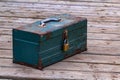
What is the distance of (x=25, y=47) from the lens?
299 centimetres

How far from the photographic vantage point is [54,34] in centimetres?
302

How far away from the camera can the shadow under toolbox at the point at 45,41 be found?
2.94 m

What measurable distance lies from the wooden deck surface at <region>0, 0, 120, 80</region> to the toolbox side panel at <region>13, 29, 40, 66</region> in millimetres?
59

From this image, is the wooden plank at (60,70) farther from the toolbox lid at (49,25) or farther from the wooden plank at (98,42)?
the wooden plank at (98,42)

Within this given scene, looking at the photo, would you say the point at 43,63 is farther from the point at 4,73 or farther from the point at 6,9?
the point at 6,9

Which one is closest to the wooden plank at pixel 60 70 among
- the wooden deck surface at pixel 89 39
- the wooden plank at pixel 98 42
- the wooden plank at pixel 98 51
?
the wooden deck surface at pixel 89 39

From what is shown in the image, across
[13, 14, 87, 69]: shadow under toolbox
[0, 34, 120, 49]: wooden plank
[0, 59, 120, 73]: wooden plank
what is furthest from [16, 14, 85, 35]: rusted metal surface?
[0, 34, 120, 49]: wooden plank

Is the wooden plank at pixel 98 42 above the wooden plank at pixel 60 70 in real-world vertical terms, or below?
above

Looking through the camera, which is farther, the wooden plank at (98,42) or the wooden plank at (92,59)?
→ the wooden plank at (98,42)

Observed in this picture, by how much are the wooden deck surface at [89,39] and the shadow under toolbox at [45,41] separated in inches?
2.3

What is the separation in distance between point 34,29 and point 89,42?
0.78 meters

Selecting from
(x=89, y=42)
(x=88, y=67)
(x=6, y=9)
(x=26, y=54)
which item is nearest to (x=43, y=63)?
(x=26, y=54)

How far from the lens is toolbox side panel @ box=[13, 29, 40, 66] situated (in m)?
2.93

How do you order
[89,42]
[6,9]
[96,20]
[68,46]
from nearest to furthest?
[68,46], [89,42], [96,20], [6,9]
